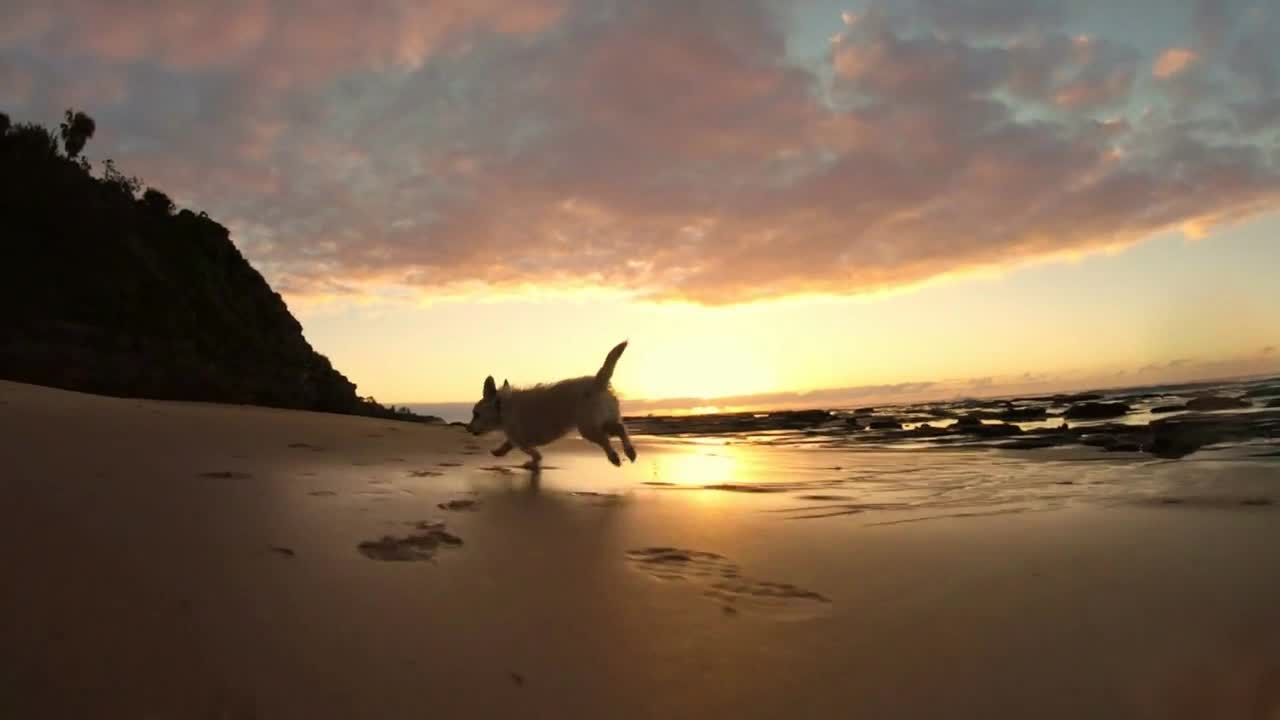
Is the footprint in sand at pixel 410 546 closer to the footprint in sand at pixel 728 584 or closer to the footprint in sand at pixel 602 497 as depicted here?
the footprint in sand at pixel 728 584

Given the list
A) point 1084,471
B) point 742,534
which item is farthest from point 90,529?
point 1084,471

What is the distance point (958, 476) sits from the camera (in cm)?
632

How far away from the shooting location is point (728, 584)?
2578 millimetres

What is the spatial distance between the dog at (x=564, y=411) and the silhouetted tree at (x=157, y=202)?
25010 mm

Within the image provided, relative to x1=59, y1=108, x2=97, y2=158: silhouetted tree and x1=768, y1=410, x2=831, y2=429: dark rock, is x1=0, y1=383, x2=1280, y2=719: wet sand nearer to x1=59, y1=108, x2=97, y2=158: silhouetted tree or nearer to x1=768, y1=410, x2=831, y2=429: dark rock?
x1=768, y1=410, x2=831, y2=429: dark rock

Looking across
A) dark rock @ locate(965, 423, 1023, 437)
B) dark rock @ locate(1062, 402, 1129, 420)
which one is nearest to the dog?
dark rock @ locate(965, 423, 1023, 437)

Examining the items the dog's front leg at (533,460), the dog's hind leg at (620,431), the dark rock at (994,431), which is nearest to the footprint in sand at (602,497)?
the dog's front leg at (533,460)

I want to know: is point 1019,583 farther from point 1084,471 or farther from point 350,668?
point 1084,471

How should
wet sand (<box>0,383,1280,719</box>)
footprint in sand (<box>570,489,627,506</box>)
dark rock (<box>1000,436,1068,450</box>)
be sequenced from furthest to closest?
dark rock (<box>1000,436,1068,450</box>)
footprint in sand (<box>570,489,627,506</box>)
wet sand (<box>0,383,1280,719</box>)

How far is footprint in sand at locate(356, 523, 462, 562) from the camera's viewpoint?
2662 millimetres

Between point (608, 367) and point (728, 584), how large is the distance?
443 cm

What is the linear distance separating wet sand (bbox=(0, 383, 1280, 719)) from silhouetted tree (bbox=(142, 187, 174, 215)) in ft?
83.7

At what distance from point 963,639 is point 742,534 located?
1.55 meters

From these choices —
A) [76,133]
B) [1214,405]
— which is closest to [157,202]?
[76,133]
